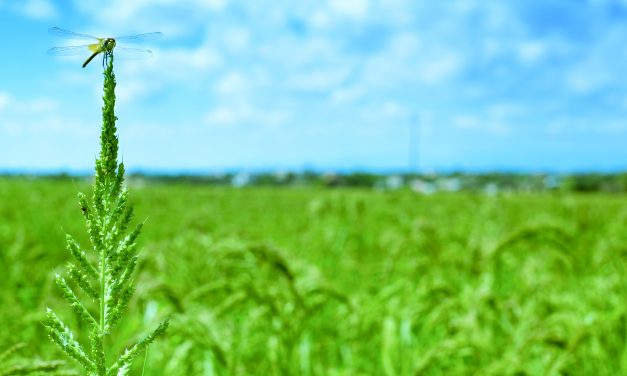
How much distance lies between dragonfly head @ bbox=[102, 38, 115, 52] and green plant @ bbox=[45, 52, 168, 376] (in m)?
0.12

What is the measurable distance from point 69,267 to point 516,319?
341 cm

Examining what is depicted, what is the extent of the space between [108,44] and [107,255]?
231 millimetres

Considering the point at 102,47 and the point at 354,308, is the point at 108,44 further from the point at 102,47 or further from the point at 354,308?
the point at 354,308

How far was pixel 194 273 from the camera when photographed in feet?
12.5

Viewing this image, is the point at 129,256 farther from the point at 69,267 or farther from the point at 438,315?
the point at 438,315

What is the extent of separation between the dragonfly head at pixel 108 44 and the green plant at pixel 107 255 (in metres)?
0.12

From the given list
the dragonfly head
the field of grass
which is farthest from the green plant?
the field of grass

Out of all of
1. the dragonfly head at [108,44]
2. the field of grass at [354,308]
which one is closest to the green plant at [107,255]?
the dragonfly head at [108,44]

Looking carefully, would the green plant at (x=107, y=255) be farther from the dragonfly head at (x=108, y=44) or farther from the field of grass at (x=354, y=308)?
the field of grass at (x=354, y=308)

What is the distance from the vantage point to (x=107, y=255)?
1.48 ft

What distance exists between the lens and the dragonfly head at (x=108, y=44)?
22.2 inches

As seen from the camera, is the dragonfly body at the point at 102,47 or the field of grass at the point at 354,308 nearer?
the dragonfly body at the point at 102,47

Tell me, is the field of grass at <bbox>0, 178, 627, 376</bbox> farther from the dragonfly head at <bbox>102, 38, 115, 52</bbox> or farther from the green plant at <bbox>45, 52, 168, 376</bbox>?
the green plant at <bbox>45, 52, 168, 376</bbox>

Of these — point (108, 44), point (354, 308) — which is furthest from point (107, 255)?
point (354, 308)
